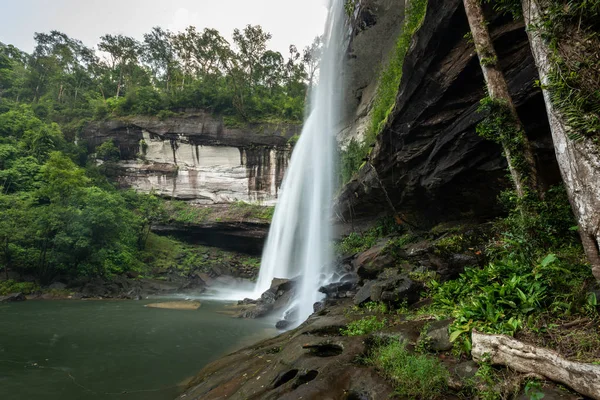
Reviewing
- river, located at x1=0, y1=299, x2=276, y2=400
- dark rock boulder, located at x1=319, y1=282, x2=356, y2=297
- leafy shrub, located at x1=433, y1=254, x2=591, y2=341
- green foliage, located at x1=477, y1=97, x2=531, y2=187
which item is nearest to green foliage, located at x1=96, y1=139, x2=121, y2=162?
river, located at x1=0, y1=299, x2=276, y2=400

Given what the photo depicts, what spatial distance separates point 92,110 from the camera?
3447 cm

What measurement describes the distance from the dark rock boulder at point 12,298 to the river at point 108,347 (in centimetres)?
114

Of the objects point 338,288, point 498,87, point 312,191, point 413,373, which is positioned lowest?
point 338,288

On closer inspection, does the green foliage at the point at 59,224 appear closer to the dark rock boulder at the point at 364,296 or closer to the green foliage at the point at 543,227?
the dark rock boulder at the point at 364,296

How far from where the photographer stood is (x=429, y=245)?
9.58 metres

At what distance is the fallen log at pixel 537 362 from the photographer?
2564 millimetres

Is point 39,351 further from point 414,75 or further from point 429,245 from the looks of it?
point 414,75

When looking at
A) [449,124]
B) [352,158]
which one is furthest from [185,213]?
[449,124]

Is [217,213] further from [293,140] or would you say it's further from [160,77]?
[160,77]

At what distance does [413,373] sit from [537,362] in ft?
4.05

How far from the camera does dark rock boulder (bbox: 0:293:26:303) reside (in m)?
15.3

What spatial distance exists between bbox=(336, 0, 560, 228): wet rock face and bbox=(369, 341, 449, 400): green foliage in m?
6.21

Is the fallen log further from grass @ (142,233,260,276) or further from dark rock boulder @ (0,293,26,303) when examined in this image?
grass @ (142,233,260,276)

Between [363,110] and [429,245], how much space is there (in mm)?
12119
